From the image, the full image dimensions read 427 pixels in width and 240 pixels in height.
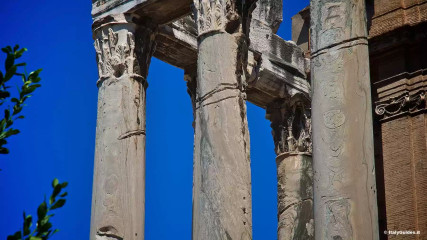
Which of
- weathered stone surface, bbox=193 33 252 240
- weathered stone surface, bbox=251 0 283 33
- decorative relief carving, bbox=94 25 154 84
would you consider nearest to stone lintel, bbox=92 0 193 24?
decorative relief carving, bbox=94 25 154 84

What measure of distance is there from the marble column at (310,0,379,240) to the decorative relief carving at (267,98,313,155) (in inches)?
252

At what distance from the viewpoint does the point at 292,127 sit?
794 inches

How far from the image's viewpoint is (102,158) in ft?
53.6

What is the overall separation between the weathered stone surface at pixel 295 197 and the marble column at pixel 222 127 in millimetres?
3923

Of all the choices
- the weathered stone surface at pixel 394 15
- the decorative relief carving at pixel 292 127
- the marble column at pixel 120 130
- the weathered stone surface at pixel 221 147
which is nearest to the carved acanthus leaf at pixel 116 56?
the marble column at pixel 120 130

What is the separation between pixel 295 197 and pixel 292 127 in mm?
1717

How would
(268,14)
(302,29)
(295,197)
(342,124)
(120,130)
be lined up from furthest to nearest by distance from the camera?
(302,29) < (268,14) < (295,197) < (120,130) < (342,124)

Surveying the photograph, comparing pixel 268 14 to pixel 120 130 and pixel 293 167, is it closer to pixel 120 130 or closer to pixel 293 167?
pixel 293 167

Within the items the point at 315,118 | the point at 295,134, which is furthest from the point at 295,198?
the point at 315,118

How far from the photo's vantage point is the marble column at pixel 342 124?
12.5 m

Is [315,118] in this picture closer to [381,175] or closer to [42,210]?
[381,175]

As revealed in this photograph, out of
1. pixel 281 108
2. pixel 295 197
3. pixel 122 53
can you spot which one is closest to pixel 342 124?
pixel 122 53

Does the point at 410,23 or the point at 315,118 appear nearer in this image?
the point at 315,118

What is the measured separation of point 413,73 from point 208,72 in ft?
18.8
